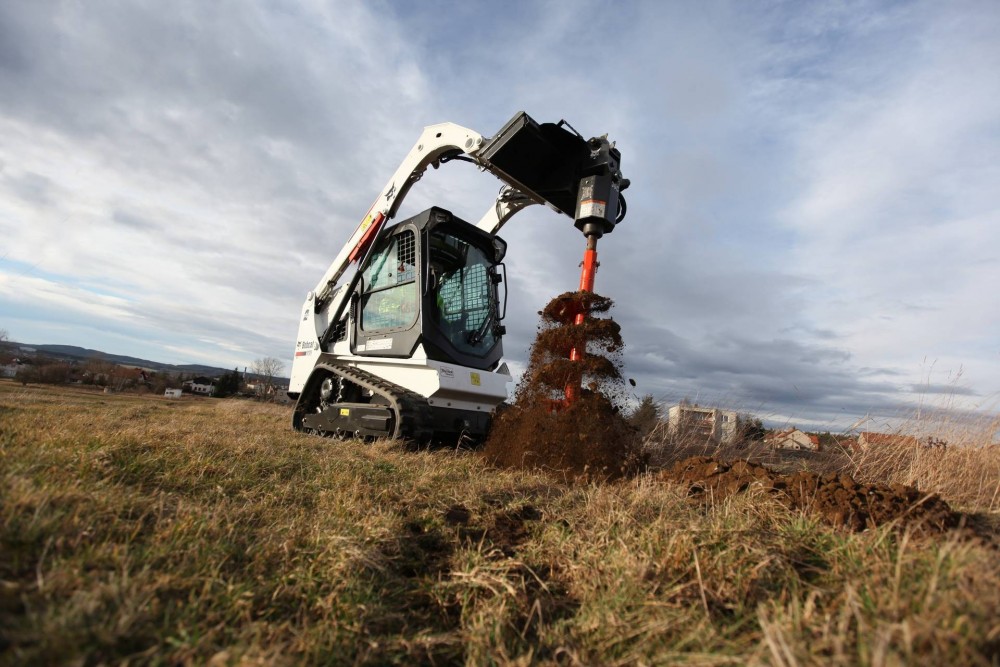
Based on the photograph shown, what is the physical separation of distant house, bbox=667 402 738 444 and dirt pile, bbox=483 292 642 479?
7.23 feet

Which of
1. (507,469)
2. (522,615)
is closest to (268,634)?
(522,615)

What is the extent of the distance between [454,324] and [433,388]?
1014mm

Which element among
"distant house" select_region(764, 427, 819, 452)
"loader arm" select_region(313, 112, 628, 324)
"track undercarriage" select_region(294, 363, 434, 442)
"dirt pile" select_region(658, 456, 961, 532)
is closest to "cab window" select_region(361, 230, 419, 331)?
"track undercarriage" select_region(294, 363, 434, 442)

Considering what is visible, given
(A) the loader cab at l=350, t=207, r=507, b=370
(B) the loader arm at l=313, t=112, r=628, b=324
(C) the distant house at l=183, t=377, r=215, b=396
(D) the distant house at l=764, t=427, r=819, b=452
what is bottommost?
(C) the distant house at l=183, t=377, r=215, b=396

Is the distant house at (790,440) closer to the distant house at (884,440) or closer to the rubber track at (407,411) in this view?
the distant house at (884,440)

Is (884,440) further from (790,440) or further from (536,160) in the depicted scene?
(536,160)

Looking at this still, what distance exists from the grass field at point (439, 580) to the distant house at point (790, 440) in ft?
12.4

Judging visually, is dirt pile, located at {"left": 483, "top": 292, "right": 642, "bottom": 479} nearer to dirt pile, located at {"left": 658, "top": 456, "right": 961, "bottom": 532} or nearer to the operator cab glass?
dirt pile, located at {"left": 658, "top": 456, "right": 961, "bottom": 532}

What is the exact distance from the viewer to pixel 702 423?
6488mm

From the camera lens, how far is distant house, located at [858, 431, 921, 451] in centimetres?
485

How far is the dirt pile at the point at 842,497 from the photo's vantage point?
2.42 metres

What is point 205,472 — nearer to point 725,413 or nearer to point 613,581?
point 613,581

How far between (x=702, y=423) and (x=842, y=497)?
12.9 feet

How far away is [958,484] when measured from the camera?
12.9 feet
